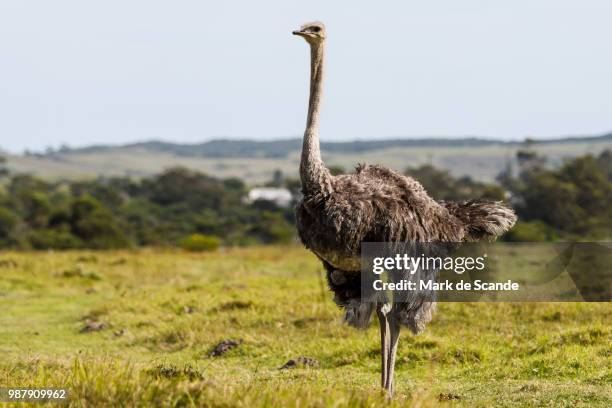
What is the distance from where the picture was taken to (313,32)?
24.5ft

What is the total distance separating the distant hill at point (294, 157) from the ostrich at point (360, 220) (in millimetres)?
129134

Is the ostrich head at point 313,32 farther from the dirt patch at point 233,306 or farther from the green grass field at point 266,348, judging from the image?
the dirt patch at point 233,306

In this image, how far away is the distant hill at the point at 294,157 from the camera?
149913 mm

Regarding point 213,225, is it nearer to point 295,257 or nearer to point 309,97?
point 295,257

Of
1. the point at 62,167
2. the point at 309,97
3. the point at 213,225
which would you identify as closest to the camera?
the point at 309,97

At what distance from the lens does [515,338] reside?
1009 centimetres

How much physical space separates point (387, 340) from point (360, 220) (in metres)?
1.26

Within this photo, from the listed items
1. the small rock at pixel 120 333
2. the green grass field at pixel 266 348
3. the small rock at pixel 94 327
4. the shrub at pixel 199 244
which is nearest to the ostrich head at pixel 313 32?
the green grass field at pixel 266 348

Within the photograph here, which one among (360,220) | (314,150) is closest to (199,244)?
(314,150)

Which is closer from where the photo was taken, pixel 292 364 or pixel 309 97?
pixel 309 97

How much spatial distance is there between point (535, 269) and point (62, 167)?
151m

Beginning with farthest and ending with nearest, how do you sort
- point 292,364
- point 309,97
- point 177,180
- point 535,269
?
1. point 177,180
2. point 535,269
3. point 292,364
4. point 309,97

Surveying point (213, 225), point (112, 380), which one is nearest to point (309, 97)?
point (112, 380)

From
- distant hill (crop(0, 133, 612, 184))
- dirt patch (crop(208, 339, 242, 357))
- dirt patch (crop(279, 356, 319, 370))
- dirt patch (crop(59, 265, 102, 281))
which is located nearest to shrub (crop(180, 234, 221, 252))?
dirt patch (crop(59, 265, 102, 281))
